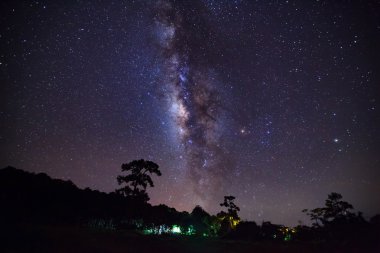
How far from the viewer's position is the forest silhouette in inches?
941

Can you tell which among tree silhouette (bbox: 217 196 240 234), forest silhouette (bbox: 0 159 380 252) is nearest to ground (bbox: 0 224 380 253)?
forest silhouette (bbox: 0 159 380 252)

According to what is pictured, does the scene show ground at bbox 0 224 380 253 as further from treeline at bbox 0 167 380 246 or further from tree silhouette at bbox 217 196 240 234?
tree silhouette at bbox 217 196 240 234

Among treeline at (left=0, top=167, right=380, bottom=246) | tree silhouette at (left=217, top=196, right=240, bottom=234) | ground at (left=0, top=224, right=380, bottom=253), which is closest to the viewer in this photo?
ground at (left=0, top=224, right=380, bottom=253)

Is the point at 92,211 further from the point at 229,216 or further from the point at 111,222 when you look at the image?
the point at 229,216

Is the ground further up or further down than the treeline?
further down

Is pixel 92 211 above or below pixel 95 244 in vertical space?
above

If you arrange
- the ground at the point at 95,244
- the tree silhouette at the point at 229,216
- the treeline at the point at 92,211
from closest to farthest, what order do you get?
the ground at the point at 95,244, the treeline at the point at 92,211, the tree silhouette at the point at 229,216

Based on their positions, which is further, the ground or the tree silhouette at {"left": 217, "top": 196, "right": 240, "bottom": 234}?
the tree silhouette at {"left": 217, "top": 196, "right": 240, "bottom": 234}

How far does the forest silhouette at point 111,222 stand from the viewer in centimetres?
2391

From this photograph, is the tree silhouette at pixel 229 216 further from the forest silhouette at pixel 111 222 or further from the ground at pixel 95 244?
the ground at pixel 95 244

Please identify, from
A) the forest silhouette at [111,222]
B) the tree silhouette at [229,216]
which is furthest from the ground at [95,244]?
the tree silhouette at [229,216]

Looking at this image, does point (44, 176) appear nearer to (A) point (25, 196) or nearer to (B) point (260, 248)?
(A) point (25, 196)

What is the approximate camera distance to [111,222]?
143 ft

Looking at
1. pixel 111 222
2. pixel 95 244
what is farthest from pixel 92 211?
pixel 95 244
